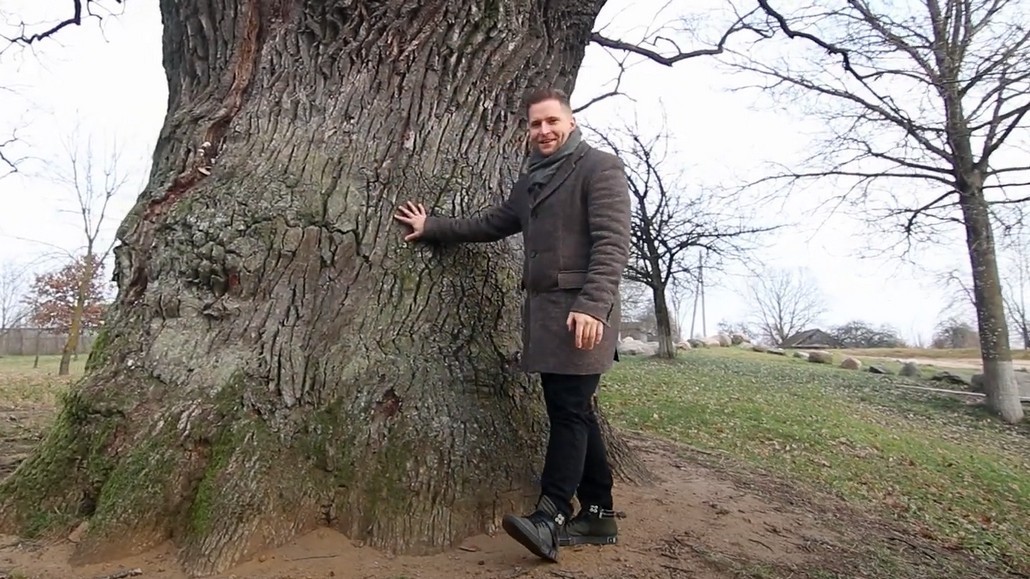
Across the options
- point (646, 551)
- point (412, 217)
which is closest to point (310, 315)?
point (412, 217)

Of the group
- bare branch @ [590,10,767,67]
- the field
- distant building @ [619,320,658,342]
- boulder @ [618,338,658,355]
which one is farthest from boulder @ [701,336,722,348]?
bare branch @ [590,10,767,67]

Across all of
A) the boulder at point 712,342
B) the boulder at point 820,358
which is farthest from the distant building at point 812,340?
the boulder at point 820,358

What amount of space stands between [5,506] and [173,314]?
929 millimetres

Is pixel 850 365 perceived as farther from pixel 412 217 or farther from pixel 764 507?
pixel 412 217

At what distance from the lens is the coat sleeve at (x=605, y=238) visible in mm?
2461

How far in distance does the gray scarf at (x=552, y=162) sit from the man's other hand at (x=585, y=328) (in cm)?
63

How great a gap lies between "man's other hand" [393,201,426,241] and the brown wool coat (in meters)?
0.47

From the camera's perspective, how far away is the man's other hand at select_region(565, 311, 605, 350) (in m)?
2.40

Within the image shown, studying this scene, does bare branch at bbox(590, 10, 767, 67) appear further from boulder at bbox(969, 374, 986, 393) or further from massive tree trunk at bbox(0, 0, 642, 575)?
boulder at bbox(969, 374, 986, 393)

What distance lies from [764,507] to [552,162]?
7.10 feet

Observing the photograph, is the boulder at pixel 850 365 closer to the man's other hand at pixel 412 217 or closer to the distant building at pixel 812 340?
the distant building at pixel 812 340

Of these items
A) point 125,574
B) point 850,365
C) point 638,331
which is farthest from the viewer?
point 638,331

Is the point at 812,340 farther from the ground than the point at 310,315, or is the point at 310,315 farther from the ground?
the point at 812,340

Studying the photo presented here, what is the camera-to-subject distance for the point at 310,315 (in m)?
2.77
